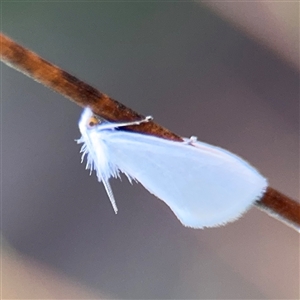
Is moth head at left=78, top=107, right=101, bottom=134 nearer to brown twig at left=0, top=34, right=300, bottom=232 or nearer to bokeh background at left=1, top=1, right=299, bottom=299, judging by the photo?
brown twig at left=0, top=34, right=300, bottom=232

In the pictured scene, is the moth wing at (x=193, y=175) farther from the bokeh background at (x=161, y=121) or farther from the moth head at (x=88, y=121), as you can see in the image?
the bokeh background at (x=161, y=121)

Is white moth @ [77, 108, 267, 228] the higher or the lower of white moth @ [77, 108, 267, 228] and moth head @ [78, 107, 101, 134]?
the lower

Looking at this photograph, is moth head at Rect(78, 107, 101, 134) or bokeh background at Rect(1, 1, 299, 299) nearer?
moth head at Rect(78, 107, 101, 134)

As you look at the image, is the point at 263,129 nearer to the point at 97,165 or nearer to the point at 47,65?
the point at 97,165

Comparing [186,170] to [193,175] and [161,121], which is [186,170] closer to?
[193,175]

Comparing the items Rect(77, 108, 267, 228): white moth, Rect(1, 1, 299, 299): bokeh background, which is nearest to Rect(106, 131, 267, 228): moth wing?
Result: Rect(77, 108, 267, 228): white moth

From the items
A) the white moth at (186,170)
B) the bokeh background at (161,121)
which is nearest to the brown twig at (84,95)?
the white moth at (186,170)
